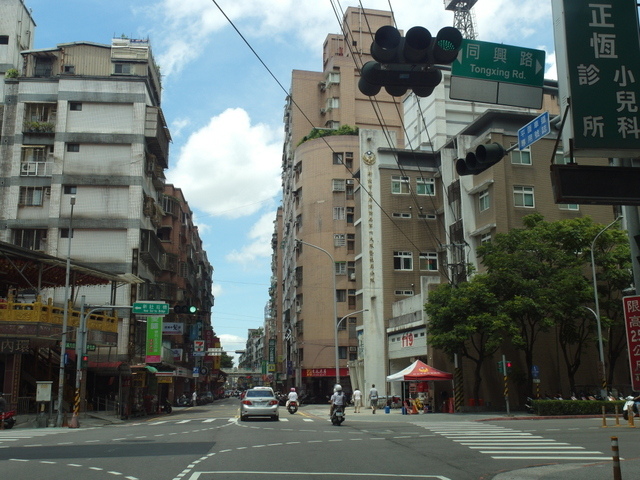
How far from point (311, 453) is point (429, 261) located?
1523 inches

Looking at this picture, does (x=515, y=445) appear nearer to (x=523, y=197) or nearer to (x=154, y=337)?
(x=523, y=197)

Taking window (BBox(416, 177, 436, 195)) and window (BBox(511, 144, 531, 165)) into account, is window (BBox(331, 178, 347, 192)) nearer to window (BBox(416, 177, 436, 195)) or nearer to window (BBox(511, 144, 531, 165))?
window (BBox(416, 177, 436, 195))

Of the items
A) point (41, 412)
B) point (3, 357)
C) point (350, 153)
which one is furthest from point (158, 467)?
point (350, 153)

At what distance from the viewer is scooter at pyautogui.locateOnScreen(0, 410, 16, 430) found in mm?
28075

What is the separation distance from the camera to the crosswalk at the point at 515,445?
1587 cm

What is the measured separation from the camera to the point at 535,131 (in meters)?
11.1

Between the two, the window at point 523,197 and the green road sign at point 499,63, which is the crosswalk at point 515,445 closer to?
the green road sign at point 499,63

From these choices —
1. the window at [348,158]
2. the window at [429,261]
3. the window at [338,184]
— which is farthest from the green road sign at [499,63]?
the window at [348,158]

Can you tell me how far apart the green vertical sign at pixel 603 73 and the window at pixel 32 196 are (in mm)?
44598

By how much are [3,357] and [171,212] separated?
33.2m

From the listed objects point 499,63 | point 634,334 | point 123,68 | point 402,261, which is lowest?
point 634,334

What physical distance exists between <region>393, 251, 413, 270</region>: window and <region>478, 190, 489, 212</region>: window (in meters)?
10.3

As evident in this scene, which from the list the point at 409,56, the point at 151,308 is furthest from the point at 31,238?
the point at 409,56

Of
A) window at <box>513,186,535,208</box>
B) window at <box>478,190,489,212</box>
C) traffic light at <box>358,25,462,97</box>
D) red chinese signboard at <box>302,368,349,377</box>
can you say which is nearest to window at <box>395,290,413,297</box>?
window at <box>478,190,489,212</box>
